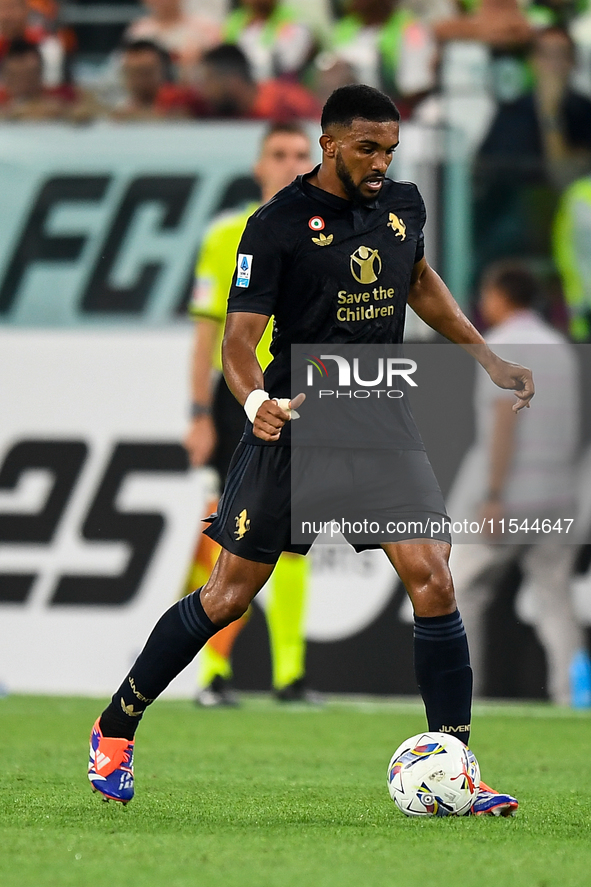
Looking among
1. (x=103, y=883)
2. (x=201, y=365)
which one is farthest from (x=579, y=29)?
(x=103, y=883)

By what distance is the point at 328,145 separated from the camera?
452 centimetres

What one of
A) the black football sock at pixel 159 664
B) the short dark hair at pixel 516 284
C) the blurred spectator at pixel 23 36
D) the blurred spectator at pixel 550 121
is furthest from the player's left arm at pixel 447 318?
the blurred spectator at pixel 23 36

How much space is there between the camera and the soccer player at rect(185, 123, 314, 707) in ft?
25.5

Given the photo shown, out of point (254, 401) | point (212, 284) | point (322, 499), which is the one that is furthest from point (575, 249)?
point (254, 401)

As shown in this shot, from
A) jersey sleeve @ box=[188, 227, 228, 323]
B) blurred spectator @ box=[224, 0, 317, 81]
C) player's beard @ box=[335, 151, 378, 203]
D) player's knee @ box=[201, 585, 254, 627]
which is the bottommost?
player's knee @ box=[201, 585, 254, 627]

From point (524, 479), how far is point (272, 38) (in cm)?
423

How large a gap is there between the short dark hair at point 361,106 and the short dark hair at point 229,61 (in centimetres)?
540

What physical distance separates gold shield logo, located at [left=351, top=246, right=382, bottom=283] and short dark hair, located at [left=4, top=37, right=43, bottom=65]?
21.3 feet

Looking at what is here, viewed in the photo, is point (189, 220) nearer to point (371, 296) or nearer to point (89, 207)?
point (89, 207)

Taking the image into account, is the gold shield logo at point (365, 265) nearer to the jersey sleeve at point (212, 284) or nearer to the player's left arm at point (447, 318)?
the player's left arm at point (447, 318)

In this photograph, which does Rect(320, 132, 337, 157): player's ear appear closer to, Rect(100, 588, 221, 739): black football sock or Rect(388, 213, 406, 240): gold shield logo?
Rect(388, 213, 406, 240): gold shield logo

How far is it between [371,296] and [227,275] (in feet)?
11.0

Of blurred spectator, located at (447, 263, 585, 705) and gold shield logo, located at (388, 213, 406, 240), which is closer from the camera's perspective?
gold shield logo, located at (388, 213, 406, 240)

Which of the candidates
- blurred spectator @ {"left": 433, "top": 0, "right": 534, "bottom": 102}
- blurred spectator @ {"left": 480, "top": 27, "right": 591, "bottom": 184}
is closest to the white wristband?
blurred spectator @ {"left": 480, "top": 27, "right": 591, "bottom": 184}
